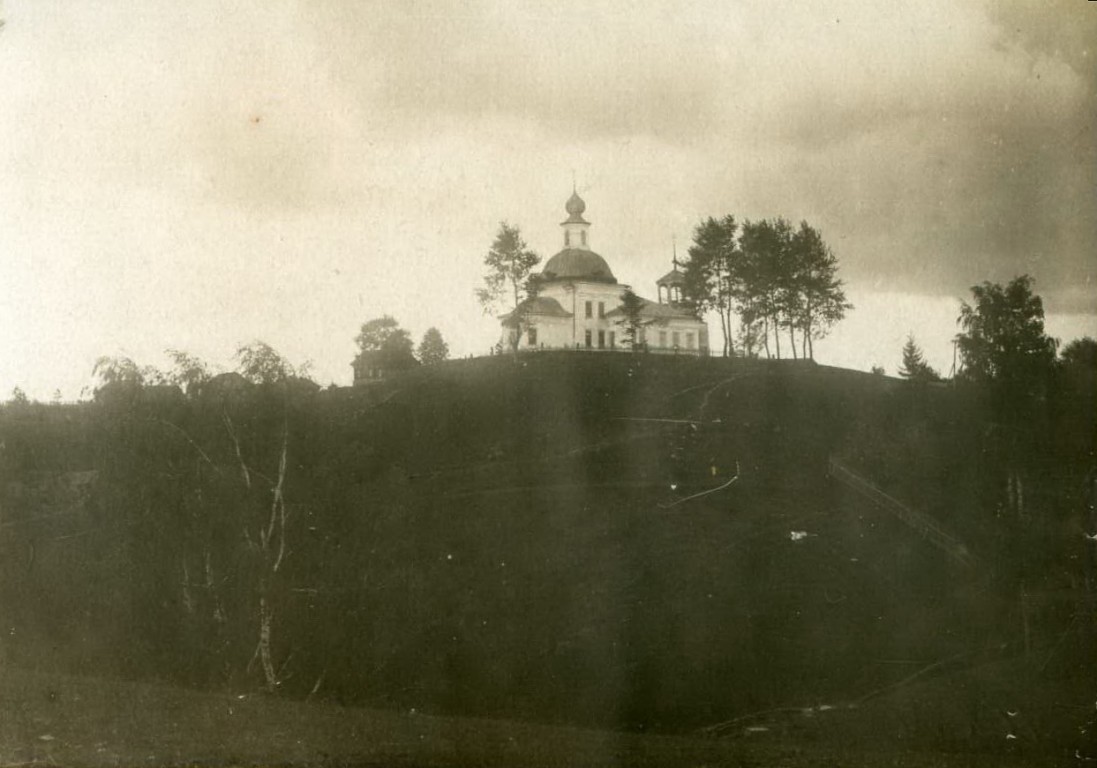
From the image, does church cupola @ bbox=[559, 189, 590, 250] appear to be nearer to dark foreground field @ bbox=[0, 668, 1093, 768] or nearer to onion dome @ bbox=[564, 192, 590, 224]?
onion dome @ bbox=[564, 192, 590, 224]

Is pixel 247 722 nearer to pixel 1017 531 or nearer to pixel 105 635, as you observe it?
pixel 105 635

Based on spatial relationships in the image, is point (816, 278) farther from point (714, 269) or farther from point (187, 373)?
point (187, 373)

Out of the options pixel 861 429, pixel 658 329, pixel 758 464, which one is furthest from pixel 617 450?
pixel 658 329

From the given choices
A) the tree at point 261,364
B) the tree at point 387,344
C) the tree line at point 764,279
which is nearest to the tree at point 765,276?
the tree line at point 764,279

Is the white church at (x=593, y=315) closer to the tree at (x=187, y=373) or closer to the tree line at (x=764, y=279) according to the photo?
the tree line at (x=764, y=279)

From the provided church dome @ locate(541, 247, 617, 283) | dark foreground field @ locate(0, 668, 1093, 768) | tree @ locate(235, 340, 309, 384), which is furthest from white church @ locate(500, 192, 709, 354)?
dark foreground field @ locate(0, 668, 1093, 768)

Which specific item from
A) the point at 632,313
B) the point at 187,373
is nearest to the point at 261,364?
the point at 187,373
